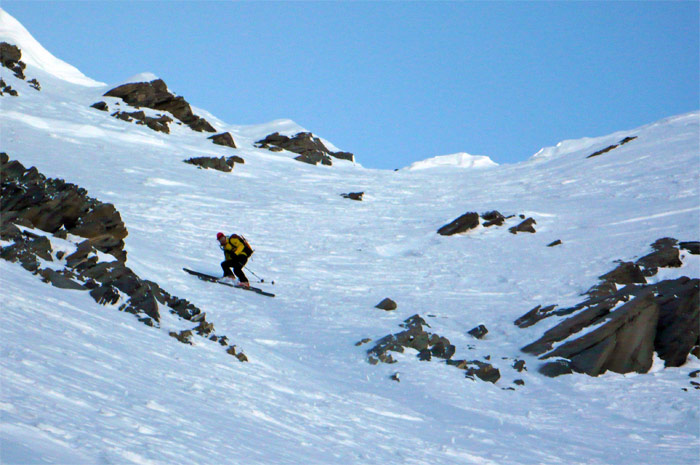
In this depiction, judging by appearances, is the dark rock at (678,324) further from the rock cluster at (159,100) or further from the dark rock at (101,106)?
the dark rock at (101,106)

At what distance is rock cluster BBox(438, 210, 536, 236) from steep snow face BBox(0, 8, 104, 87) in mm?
29811

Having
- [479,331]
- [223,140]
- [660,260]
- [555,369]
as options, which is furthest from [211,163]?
[555,369]

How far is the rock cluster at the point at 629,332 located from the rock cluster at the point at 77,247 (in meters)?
6.65

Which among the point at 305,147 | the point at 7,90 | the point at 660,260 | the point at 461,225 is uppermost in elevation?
the point at 305,147

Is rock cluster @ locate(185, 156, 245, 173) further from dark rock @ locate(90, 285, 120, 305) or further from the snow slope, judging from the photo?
dark rock @ locate(90, 285, 120, 305)

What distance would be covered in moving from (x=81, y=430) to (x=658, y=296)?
1303 cm

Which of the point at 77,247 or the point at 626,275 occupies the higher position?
the point at 626,275

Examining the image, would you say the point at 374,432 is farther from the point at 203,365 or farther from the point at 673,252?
the point at 673,252

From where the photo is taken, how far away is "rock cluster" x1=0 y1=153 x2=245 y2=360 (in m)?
10.6

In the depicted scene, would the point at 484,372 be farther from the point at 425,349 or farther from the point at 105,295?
the point at 105,295

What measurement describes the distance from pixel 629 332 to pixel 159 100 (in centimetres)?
3342

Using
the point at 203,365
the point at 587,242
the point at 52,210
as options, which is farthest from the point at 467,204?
the point at 203,365

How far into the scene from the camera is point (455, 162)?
50.0m

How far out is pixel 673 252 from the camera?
1762 centimetres
